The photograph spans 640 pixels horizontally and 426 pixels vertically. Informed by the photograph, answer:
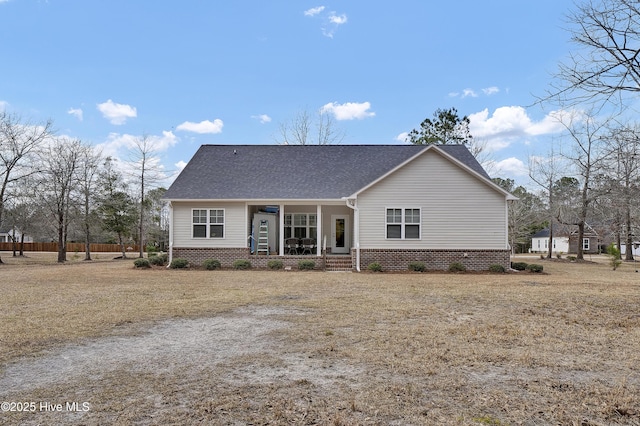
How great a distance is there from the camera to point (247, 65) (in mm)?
22484

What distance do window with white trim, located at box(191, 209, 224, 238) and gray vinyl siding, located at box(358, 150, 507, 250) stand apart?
21.7 ft

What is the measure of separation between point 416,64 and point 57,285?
17928 mm

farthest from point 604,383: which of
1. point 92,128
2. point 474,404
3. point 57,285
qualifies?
point 92,128

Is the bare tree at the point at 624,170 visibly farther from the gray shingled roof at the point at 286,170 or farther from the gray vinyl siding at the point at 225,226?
the gray vinyl siding at the point at 225,226

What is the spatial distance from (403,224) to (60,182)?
861 inches

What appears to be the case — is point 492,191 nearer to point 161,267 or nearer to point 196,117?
point 161,267

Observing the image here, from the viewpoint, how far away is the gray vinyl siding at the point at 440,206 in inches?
744

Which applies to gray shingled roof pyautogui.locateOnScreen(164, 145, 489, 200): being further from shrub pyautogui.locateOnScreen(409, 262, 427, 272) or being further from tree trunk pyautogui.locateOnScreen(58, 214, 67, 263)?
tree trunk pyautogui.locateOnScreen(58, 214, 67, 263)

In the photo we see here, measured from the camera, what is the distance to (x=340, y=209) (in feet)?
72.2

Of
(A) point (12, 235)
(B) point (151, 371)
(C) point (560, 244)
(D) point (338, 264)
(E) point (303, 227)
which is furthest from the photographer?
(C) point (560, 244)

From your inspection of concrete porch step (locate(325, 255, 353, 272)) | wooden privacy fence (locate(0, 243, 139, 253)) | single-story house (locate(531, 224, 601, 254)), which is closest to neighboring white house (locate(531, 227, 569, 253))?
single-story house (locate(531, 224, 601, 254))

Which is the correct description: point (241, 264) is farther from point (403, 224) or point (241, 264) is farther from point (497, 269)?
point (497, 269)

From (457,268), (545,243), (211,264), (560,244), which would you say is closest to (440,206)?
(457,268)

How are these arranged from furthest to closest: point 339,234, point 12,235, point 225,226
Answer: point 12,235
point 339,234
point 225,226
